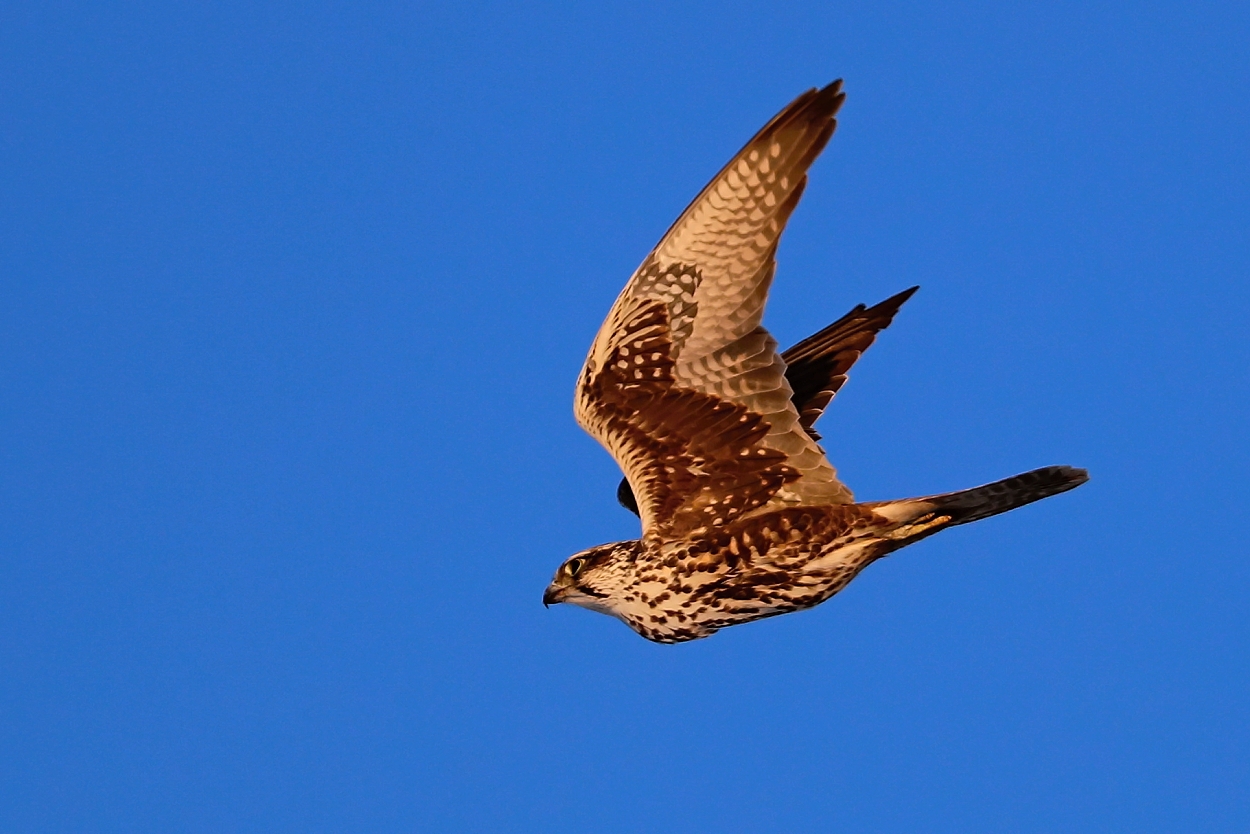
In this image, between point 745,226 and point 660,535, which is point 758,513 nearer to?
point 660,535

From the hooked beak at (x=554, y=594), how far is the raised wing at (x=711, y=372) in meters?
0.68

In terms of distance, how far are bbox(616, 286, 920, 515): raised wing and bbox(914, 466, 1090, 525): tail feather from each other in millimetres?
1309

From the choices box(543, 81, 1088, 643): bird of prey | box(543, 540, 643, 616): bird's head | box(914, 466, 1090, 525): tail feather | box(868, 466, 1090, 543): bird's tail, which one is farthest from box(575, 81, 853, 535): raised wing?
box(914, 466, 1090, 525): tail feather

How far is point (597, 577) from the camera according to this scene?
28.9ft

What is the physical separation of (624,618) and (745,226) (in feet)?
7.35

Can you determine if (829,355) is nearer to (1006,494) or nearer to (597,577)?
(1006,494)

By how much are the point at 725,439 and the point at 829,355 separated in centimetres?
139

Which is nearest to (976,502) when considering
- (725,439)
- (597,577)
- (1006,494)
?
(1006,494)

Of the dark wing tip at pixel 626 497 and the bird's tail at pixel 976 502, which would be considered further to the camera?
the dark wing tip at pixel 626 497

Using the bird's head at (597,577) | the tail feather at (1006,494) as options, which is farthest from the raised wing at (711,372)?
the tail feather at (1006,494)

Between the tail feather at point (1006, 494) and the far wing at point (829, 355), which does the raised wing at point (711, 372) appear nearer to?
the tail feather at point (1006, 494)

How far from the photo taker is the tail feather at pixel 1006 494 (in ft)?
26.5

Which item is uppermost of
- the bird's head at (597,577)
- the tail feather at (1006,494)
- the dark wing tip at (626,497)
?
the dark wing tip at (626,497)

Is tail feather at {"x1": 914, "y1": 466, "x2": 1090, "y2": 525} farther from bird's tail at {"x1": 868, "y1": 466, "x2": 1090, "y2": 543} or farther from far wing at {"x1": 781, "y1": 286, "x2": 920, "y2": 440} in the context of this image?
far wing at {"x1": 781, "y1": 286, "x2": 920, "y2": 440}
